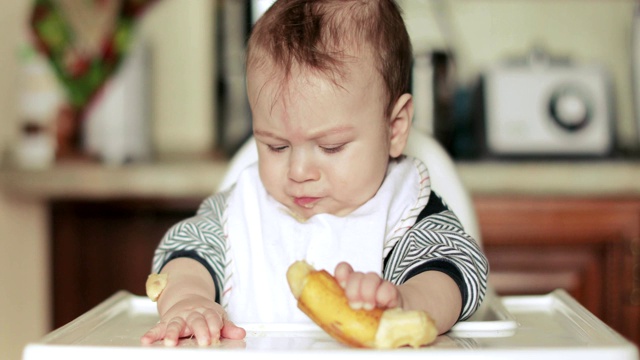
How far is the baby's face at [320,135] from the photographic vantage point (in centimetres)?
86

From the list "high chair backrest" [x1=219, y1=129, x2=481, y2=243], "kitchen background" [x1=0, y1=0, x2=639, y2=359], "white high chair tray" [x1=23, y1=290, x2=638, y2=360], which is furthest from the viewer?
"kitchen background" [x1=0, y1=0, x2=639, y2=359]

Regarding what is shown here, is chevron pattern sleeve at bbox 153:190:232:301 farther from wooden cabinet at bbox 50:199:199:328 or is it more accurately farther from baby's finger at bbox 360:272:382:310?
wooden cabinet at bbox 50:199:199:328

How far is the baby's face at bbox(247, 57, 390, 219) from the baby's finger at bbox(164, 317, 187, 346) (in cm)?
21

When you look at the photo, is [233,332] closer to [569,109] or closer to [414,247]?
[414,247]

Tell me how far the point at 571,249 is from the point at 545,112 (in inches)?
12.1

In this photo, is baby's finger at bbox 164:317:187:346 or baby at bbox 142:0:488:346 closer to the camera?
baby's finger at bbox 164:317:187:346

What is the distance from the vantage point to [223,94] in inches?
76.7

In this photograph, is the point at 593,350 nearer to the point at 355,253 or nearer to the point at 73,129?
the point at 355,253

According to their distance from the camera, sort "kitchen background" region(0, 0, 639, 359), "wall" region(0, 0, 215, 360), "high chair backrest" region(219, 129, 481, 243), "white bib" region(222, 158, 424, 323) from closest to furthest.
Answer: "white bib" region(222, 158, 424, 323)
"high chair backrest" region(219, 129, 481, 243)
"wall" region(0, 0, 215, 360)
"kitchen background" region(0, 0, 639, 359)

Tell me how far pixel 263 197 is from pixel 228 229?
0.06 m

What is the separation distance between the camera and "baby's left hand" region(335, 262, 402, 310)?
2.25 feet

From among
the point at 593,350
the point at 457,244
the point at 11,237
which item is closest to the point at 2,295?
the point at 11,237

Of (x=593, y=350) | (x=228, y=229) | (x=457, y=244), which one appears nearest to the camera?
(x=593, y=350)

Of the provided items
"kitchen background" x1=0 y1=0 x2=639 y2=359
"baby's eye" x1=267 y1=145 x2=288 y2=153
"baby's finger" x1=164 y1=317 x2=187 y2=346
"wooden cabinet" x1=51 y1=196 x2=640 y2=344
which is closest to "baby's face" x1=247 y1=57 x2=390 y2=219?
"baby's eye" x1=267 y1=145 x2=288 y2=153
